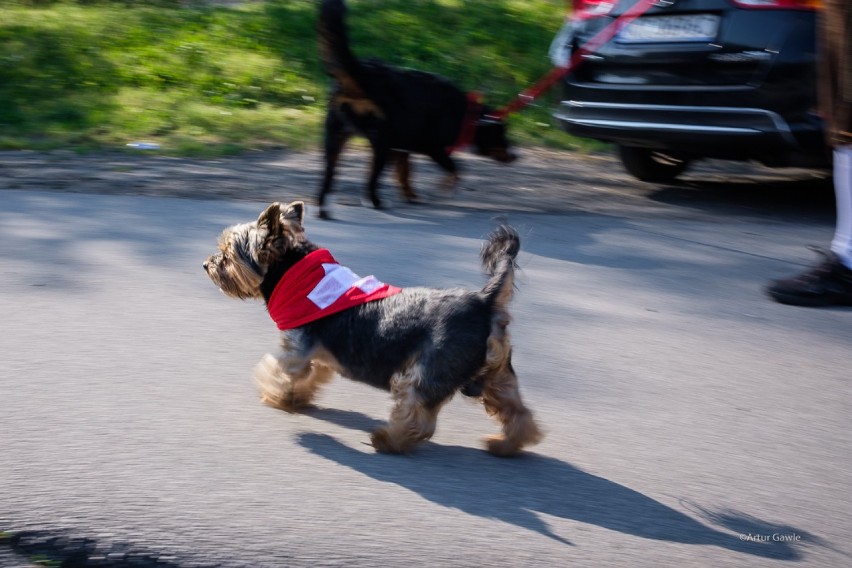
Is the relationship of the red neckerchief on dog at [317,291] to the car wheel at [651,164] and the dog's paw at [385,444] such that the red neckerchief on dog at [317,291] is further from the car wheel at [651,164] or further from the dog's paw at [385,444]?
the car wheel at [651,164]

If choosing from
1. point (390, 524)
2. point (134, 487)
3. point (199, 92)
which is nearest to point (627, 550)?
point (390, 524)

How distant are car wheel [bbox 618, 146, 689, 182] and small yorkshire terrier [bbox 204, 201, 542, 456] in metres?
5.94

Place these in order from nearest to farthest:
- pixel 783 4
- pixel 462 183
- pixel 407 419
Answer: pixel 407 419
pixel 783 4
pixel 462 183

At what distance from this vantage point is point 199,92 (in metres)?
12.3

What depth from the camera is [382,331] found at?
4.13m

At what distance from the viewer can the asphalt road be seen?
340cm

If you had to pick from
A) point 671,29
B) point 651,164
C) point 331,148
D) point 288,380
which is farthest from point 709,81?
point 288,380

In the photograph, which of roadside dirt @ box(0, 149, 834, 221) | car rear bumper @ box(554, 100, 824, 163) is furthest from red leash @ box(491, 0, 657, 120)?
roadside dirt @ box(0, 149, 834, 221)

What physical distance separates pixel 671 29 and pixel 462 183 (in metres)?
2.43

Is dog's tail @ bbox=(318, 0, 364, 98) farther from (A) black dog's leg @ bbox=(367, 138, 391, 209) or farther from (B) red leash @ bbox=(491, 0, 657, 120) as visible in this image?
(B) red leash @ bbox=(491, 0, 657, 120)

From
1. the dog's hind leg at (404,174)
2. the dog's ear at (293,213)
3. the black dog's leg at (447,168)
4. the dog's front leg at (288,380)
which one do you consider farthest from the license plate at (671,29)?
the dog's front leg at (288,380)

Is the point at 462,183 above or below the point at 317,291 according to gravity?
below

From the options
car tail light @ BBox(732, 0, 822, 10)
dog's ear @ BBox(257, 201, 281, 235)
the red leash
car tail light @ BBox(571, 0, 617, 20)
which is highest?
car tail light @ BBox(732, 0, 822, 10)

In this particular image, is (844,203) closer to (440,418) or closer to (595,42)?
(595,42)
